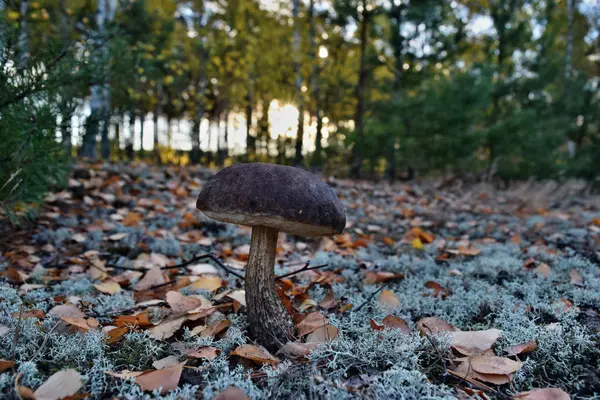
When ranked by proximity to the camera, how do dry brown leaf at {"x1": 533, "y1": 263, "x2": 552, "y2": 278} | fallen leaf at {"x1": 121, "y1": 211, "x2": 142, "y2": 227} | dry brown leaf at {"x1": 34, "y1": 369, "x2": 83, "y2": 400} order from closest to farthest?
1. dry brown leaf at {"x1": 34, "y1": 369, "x2": 83, "y2": 400}
2. dry brown leaf at {"x1": 533, "y1": 263, "x2": 552, "y2": 278}
3. fallen leaf at {"x1": 121, "y1": 211, "x2": 142, "y2": 227}

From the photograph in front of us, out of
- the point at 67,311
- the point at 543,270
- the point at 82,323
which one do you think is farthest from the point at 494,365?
the point at 67,311

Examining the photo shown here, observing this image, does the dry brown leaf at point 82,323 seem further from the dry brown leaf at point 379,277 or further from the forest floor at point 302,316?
the dry brown leaf at point 379,277

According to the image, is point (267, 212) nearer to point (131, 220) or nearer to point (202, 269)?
point (202, 269)

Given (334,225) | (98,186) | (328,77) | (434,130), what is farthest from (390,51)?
(334,225)

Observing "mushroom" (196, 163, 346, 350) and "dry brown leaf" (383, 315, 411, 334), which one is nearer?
"mushroom" (196, 163, 346, 350)

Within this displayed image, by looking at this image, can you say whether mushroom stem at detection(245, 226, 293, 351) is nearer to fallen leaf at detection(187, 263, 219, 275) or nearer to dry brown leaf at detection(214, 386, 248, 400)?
dry brown leaf at detection(214, 386, 248, 400)

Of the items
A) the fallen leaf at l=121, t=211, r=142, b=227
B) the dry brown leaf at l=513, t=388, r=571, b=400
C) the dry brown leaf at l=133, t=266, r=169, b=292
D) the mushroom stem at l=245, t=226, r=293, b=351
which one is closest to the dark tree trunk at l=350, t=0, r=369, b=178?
the fallen leaf at l=121, t=211, r=142, b=227

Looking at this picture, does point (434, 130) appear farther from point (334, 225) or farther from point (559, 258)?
point (334, 225)
